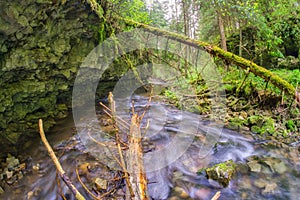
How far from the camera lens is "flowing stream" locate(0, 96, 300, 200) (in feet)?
11.5

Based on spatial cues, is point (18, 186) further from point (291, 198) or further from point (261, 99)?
point (261, 99)

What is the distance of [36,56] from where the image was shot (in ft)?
13.8

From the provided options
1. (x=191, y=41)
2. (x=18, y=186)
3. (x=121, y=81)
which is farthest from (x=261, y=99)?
(x=18, y=186)

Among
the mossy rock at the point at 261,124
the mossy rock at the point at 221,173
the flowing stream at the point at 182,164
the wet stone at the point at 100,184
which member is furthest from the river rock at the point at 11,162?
the mossy rock at the point at 261,124

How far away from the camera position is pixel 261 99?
6.29m

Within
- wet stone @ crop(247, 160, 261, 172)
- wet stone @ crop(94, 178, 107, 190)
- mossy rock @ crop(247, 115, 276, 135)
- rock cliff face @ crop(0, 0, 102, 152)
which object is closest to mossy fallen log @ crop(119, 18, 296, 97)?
mossy rock @ crop(247, 115, 276, 135)

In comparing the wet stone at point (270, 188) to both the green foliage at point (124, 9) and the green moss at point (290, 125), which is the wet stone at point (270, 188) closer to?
the green moss at point (290, 125)

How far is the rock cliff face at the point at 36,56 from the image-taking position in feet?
11.7

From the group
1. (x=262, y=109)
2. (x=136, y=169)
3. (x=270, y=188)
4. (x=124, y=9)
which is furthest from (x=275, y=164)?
(x=124, y=9)

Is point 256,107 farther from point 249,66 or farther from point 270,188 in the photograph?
point 270,188

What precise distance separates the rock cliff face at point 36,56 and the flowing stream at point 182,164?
2.13ft

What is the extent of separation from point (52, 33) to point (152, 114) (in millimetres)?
3766

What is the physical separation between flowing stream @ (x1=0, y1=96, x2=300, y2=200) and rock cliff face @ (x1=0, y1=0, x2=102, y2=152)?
2.13 feet

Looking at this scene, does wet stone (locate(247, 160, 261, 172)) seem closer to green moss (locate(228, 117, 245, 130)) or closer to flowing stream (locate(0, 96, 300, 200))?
flowing stream (locate(0, 96, 300, 200))
